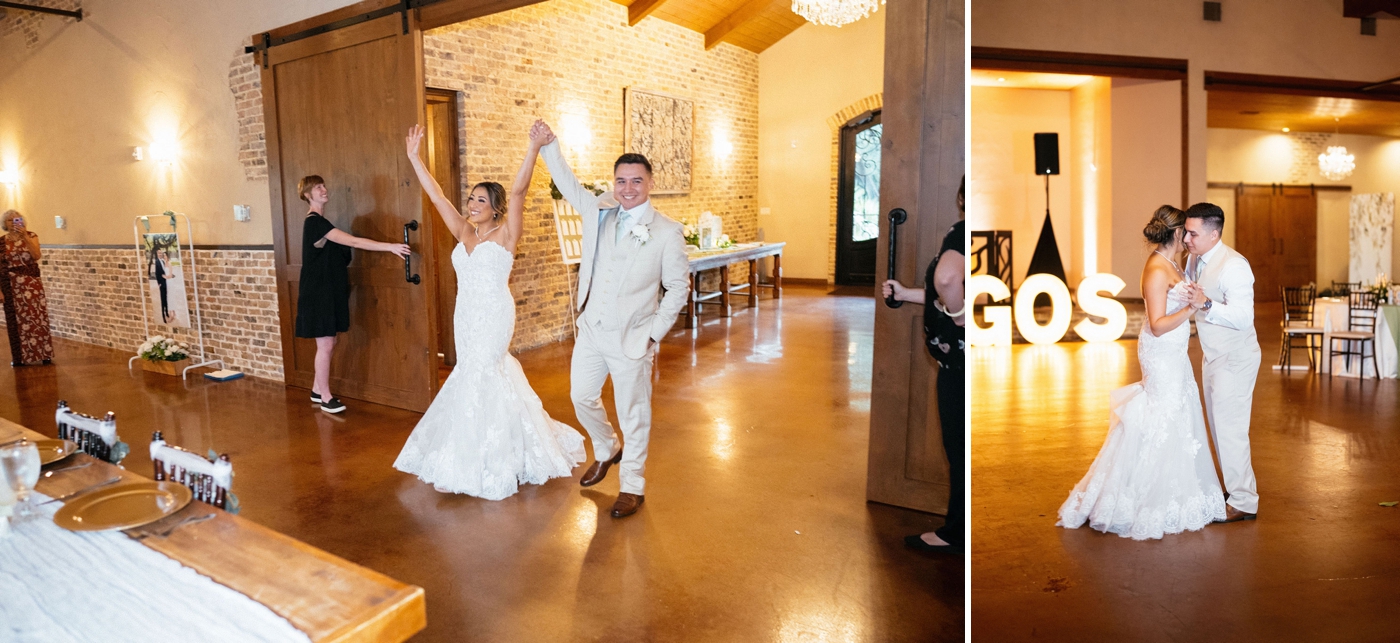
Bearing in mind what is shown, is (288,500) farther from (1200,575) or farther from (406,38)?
(1200,575)

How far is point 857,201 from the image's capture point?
12773 millimetres

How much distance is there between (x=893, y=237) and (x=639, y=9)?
280 inches

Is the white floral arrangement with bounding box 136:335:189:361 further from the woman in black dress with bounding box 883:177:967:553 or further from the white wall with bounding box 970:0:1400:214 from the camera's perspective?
the white wall with bounding box 970:0:1400:214

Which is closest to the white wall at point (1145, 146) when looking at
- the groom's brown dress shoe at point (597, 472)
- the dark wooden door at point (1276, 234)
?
the dark wooden door at point (1276, 234)

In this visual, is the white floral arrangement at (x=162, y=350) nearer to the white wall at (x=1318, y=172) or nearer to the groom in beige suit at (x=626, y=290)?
the groom in beige suit at (x=626, y=290)

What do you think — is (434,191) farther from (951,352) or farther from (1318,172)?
(1318,172)

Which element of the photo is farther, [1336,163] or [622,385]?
[622,385]

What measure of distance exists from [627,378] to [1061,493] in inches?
70.4

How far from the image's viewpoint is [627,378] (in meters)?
3.46

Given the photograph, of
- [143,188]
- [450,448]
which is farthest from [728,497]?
[143,188]

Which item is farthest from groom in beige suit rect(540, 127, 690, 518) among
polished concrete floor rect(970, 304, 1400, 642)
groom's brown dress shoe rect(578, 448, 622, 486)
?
polished concrete floor rect(970, 304, 1400, 642)

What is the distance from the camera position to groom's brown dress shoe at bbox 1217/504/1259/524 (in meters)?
2.60

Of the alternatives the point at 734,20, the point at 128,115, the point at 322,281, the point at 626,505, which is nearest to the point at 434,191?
the point at 322,281

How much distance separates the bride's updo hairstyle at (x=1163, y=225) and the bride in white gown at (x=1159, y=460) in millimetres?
1091
